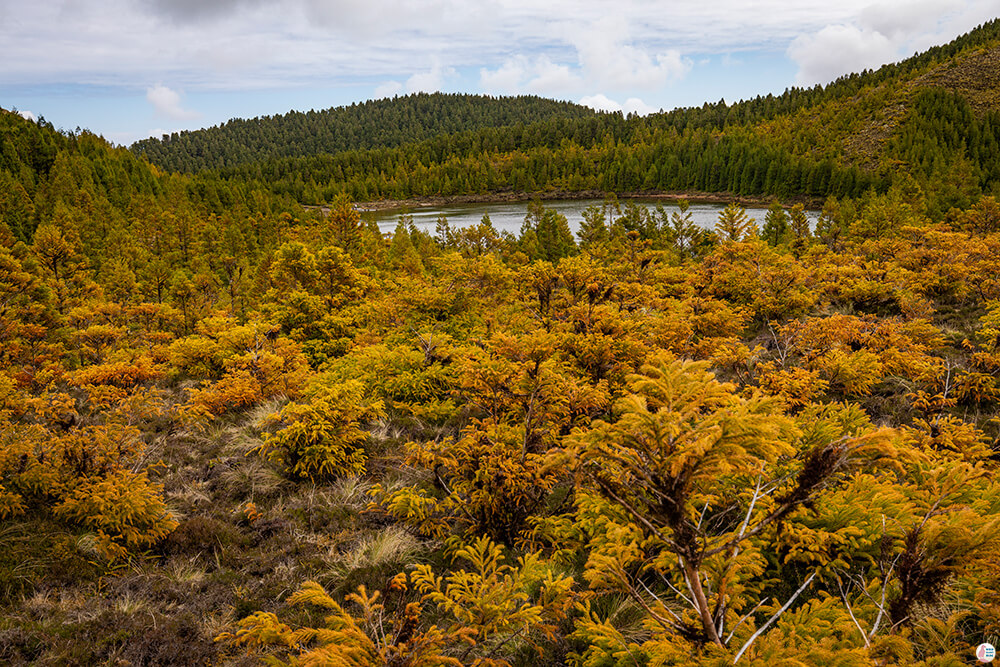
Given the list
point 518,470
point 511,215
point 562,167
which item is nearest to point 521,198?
point 562,167

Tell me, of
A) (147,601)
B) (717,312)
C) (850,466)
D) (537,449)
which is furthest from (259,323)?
(850,466)

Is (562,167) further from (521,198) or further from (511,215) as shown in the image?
(511,215)

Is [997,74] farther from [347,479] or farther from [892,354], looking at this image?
[347,479]

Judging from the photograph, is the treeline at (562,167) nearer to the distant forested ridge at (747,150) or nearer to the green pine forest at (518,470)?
the distant forested ridge at (747,150)

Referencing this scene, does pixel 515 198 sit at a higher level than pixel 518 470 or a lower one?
higher

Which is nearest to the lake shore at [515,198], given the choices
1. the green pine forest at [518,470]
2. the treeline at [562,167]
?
the treeline at [562,167]

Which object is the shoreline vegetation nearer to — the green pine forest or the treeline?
the treeline

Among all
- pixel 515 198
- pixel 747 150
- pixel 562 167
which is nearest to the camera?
pixel 747 150

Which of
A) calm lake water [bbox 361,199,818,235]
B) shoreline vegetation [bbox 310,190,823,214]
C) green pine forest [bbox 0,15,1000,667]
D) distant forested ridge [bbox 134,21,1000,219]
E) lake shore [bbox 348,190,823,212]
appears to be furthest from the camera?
lake shore [bbox 348,190,823,212]

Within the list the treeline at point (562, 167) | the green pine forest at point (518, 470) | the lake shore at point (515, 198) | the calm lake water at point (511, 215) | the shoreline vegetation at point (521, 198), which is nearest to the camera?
the green pine forest at point (518, 470)

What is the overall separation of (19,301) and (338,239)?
467 inches

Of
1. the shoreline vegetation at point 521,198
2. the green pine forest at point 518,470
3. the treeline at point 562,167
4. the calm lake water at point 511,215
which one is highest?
the treeline at point 562,167

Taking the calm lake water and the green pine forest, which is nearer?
the green pine forest

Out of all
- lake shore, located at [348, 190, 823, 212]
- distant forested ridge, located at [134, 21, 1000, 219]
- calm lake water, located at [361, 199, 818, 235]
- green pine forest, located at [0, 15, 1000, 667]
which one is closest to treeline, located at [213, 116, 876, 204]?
distant forested ridge, located at [134, 21, 1000, 219]
